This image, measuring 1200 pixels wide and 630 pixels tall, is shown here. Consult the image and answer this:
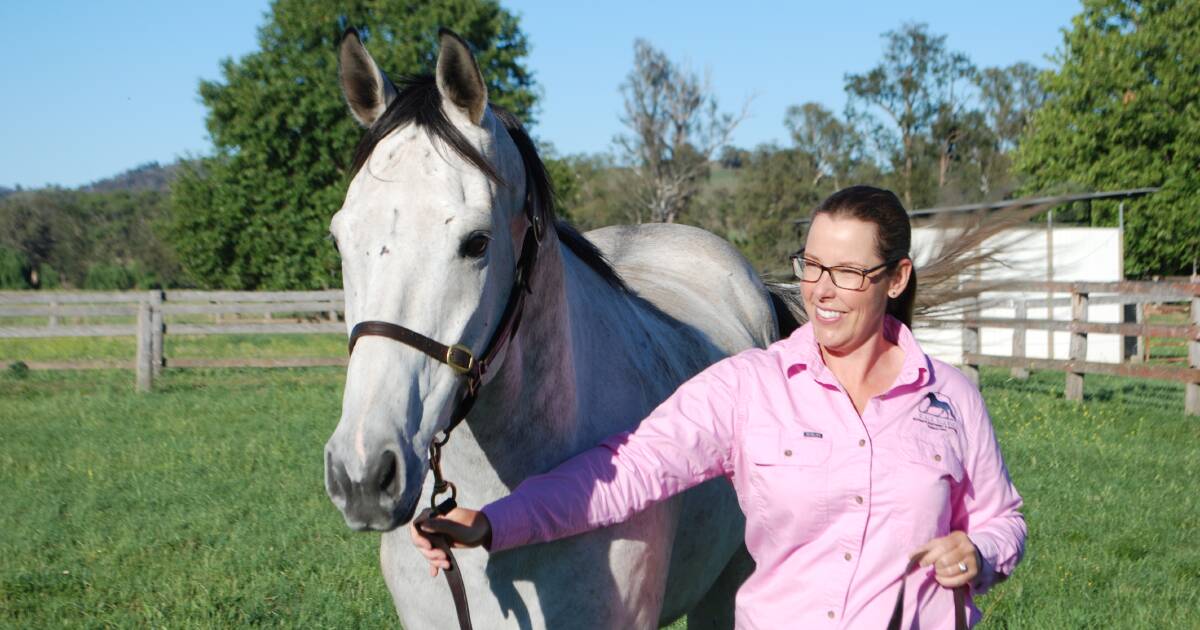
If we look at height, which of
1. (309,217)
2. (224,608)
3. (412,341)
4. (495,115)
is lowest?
(224,608)

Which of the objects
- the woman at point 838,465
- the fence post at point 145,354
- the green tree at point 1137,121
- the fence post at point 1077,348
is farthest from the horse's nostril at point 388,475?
the green tree at point 1137,121

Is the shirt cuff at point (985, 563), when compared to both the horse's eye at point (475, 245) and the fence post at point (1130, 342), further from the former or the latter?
the fence post at point (1130, 342)

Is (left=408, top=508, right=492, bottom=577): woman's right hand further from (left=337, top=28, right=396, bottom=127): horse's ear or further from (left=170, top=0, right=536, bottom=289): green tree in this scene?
(left=170, top=0, right=536, bottom=289): green tree

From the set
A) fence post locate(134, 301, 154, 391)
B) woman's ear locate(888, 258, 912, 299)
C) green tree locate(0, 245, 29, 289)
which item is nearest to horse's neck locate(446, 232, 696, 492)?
woman's ear locate(888, 258, 912, 299)

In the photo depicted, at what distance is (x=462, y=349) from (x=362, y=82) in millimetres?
688

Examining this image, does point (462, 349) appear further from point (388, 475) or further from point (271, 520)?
point (271, 520)

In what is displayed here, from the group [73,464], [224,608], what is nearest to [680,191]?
[73,464]

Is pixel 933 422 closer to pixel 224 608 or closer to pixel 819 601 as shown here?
pixel 819 601

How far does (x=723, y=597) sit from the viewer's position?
3439mm

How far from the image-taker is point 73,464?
25.0 feet

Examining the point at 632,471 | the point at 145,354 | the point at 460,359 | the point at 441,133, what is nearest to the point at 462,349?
the point at 460,359

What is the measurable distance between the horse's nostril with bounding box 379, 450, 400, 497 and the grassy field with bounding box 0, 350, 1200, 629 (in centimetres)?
→ 295

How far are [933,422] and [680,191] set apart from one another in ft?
114

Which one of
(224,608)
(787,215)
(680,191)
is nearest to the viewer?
(224,608)
